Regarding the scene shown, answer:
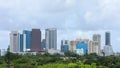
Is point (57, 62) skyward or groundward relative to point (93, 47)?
groundward

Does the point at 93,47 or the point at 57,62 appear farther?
the point at 93,47

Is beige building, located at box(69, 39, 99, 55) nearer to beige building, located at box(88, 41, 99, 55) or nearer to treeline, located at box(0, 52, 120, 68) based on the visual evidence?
beige building, located at box(88, 41, 99, 55)

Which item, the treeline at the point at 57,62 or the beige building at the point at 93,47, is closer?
the treeline at the point at 57,62

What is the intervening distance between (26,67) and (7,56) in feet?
84.4

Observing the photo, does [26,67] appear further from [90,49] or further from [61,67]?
[90,49]

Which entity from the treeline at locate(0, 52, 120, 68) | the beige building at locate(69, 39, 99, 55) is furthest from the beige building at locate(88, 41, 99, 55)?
the treeline at locate(0, 52, 120, 68)

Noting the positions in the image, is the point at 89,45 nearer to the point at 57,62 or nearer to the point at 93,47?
the point at 93,47

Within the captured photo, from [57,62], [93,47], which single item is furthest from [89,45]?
[57,62]

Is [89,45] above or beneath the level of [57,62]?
above

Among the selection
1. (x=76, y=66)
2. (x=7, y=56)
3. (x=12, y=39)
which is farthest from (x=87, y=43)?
(x=76, y=66)

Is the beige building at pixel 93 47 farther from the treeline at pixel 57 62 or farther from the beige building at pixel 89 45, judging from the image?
the treeline at pixel 57 62

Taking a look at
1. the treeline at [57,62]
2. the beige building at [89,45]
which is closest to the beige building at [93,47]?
the beige building at [89,45]

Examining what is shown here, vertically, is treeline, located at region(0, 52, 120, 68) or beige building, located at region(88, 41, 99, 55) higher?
beige building, located at region(88, 41, 99, 55)

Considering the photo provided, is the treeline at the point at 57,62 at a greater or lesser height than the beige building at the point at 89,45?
lesser
